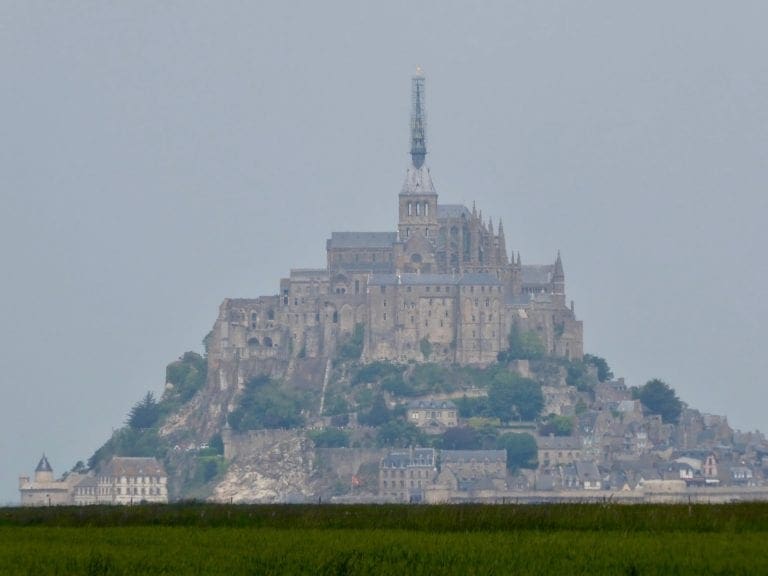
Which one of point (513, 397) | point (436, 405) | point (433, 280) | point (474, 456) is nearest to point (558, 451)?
point (513, 397)

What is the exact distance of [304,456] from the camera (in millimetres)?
158750

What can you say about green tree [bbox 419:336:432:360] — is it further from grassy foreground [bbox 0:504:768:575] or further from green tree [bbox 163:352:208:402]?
grassy foreground [bbox 0:504:768:575]

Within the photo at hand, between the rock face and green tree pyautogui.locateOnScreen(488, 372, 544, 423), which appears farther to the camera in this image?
green tree pyautogui.locateOnScreen(488, 372, 544, 423)

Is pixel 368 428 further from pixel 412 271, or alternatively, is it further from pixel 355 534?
pixel 355 534

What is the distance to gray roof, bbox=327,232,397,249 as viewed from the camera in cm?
16675

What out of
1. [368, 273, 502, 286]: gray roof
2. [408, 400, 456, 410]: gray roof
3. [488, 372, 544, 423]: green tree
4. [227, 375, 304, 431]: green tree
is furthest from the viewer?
[227, 375, 304, 431]: green tree

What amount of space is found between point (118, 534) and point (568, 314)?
11843 centimetres

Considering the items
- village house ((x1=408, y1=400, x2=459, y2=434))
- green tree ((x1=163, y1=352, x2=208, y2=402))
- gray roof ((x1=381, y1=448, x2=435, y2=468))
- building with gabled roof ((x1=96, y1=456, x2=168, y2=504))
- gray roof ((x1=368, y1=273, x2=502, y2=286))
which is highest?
gray roof ((x1=368, y1=273, x2=502, y2=286))

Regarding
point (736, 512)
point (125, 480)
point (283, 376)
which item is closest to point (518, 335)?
point (283, 376)

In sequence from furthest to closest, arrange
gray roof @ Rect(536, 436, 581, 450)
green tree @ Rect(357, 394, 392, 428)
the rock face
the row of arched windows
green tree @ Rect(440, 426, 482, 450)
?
the row of arched windows, green tree @ Rect(357, 394, 392, 428), green tree @ Rect(440, 426, 482, 450), gray roof @ Rect(536, 436, 581, 450), the rock face

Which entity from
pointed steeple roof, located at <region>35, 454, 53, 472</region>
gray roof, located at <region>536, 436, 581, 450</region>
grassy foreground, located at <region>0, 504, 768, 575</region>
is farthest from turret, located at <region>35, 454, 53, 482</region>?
grassy foreground, located at <region>0, 504, 768, 575</region>

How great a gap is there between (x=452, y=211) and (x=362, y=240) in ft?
21.6

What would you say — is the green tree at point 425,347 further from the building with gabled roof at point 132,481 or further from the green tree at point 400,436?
the building with gabled roof at point 132,481

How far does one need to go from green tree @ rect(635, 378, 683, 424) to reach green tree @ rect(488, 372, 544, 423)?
932 cm
